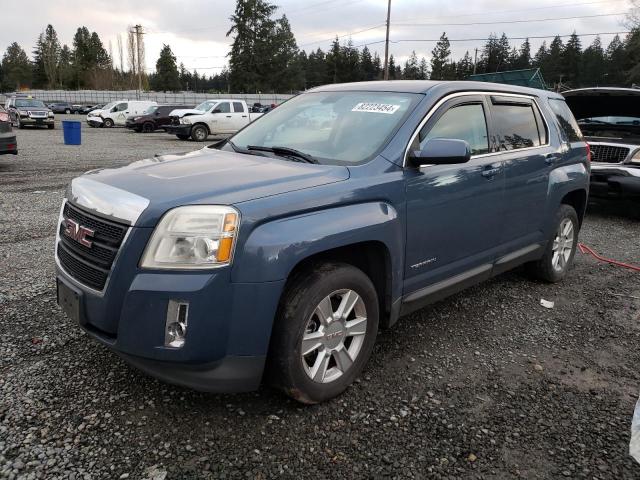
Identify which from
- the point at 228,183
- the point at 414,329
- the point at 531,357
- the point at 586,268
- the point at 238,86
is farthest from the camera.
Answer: the point at 238,86

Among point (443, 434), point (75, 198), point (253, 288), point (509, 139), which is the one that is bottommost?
point (443, 434)

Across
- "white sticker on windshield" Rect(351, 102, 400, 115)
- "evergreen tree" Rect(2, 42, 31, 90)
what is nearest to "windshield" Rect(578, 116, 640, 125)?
"white sticker on windshield" Rect(351, 102, 400, 115)

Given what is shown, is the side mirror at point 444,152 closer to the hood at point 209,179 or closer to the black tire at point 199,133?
the hood at point 209,179

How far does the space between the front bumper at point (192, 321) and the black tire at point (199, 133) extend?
2039 cm

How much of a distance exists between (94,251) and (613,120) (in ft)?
30.1

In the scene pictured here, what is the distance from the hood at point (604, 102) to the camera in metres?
7.74

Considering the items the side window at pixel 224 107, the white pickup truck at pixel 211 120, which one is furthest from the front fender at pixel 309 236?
the side window at pixel 224 107

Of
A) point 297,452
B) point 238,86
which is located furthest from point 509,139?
point 238,86

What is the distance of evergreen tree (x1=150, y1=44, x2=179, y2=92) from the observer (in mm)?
88750

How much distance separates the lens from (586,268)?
5.58m

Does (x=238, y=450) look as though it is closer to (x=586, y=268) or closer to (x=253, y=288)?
(x=253, y=288)

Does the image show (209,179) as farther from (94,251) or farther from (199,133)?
(199,133)

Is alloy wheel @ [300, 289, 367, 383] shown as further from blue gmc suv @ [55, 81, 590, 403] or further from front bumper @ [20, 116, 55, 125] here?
front bumper @ [20, 116, 55, 125]

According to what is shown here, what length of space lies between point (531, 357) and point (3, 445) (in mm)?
3212
